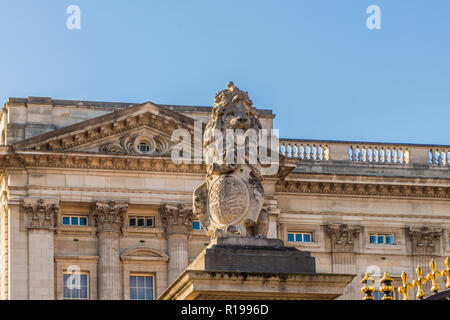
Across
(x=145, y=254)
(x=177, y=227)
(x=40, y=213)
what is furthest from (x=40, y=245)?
(x=177, y=227)

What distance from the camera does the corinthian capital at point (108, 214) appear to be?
184 feet

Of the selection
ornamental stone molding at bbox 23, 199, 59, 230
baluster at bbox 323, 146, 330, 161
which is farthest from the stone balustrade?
ornamental stone molding at bbox 23, 199, 59, 230

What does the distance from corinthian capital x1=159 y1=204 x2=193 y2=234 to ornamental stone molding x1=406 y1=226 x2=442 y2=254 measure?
10.1m

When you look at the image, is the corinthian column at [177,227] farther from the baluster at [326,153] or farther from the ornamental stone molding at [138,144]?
the baluster at [326,153]

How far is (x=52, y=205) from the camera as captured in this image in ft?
182

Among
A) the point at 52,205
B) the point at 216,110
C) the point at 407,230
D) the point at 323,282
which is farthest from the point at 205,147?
the point at 407,230

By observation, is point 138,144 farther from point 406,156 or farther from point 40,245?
point 406,156

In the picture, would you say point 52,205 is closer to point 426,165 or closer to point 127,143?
point 127,143

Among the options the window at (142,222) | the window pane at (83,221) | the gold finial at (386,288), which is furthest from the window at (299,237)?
the gold finial at (386,288)

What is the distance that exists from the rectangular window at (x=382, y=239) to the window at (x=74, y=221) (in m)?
12.3

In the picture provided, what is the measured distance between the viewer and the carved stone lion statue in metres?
19.9

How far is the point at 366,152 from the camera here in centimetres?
6247

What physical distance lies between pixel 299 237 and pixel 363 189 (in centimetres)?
338

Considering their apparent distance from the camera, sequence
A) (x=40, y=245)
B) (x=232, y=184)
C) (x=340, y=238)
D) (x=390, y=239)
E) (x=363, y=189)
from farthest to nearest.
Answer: (x=390, y=239) → (x=363, y=189) → (x=340, y=238) → (x=40, y=245) → (x=232, y=184)
